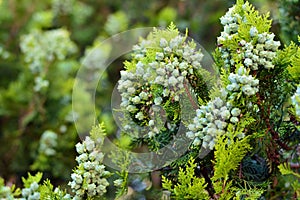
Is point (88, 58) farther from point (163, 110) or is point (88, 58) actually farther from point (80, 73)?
point (163, 110)

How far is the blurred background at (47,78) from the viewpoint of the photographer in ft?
4.77

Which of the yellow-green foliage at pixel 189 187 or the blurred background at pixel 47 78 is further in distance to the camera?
the blurred background at pixel 47 78

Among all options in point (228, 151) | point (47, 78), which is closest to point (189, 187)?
point (228, 151)

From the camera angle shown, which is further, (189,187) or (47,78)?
(47,78)

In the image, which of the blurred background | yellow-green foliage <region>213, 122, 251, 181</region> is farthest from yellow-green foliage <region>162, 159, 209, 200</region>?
the blurred background

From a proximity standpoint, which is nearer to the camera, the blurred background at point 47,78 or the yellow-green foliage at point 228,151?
the yellow-green foliage at point 228,151

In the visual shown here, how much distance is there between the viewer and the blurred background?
145cm

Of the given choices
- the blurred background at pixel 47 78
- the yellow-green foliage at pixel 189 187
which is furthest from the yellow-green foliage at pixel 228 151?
the blurred background at pixel 47 78

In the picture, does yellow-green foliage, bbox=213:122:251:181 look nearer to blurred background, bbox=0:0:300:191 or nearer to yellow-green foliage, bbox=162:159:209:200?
yellow-green foliage, bbox=162:159:209:200

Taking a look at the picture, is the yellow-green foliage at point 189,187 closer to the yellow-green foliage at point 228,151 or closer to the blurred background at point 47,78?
the yellow-green foliage at point 228,151

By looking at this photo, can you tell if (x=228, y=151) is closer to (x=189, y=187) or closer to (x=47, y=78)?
(x=189, y=187)

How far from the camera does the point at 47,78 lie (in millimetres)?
1630

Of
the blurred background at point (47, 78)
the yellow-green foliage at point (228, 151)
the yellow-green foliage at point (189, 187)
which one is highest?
the blurred background at point (47, 78)

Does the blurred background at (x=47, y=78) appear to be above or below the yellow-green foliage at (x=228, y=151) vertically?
above
